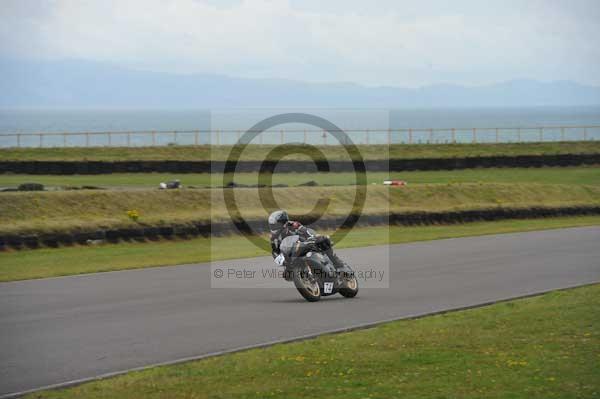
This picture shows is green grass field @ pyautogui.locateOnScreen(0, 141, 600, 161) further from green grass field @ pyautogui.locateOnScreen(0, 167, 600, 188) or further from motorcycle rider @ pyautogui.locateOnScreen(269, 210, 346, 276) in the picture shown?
motorcycle rider @ pyautogui.locateOnScreen(269, 210, 346, 276)

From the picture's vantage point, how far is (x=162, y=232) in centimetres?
2472

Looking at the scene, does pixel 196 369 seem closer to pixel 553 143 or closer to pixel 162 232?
pixel 162 232

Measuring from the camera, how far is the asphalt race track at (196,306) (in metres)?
9.98

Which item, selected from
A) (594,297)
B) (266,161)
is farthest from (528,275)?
(266,161)

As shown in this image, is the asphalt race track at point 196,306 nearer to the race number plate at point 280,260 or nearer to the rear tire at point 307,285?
the rear tire at point 307,285

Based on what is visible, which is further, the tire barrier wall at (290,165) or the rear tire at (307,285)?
the tire barrier wall at (290,165)

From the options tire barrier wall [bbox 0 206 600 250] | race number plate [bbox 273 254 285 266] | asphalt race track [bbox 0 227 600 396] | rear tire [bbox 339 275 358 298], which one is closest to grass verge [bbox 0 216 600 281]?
tire barrier wall [bbox 0 206 600 250]

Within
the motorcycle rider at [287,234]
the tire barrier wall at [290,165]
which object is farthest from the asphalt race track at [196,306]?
the tire barrier wall at [290,165]

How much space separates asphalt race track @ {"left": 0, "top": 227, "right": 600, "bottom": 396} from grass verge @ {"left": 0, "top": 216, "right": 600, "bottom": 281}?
1.20 metres

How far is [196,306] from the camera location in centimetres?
1359

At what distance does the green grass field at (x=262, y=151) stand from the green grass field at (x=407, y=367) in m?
35.2

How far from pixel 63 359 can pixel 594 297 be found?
8.41m

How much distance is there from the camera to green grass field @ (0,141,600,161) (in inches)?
1892

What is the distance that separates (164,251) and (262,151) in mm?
28115
